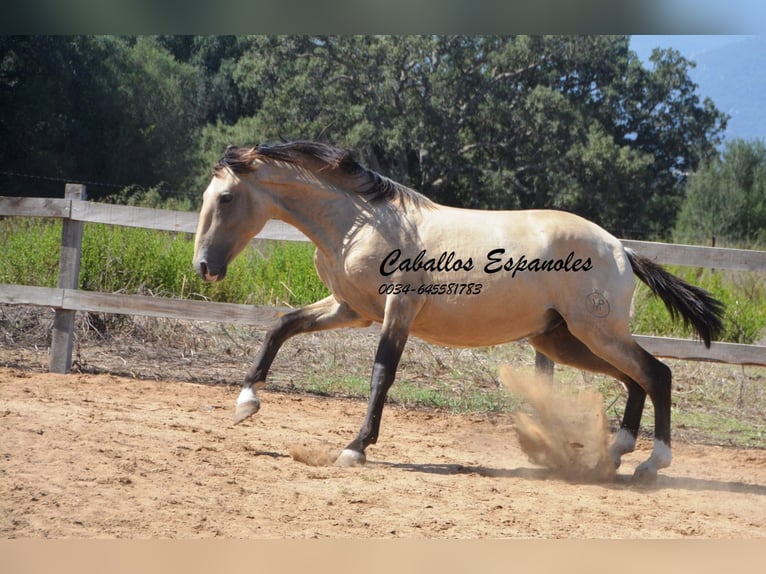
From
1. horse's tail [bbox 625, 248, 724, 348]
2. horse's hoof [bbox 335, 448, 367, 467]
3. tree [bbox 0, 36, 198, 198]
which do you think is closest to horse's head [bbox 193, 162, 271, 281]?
horse's hoof [bbox 335, 448, 367, 467]

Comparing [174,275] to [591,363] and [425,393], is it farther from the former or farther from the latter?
[591,363]

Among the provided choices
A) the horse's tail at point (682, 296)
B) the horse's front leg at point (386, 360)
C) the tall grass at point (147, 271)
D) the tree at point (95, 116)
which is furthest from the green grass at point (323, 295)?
the tree at point (95, 116)

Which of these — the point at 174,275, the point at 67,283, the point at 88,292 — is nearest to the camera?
the point at 88,292

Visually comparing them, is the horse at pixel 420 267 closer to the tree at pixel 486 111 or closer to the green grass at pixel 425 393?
the green grass at pixel 425 393

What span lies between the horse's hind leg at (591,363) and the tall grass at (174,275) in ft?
10.6

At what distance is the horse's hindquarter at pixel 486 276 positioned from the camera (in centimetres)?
512

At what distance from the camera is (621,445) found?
5355 mm

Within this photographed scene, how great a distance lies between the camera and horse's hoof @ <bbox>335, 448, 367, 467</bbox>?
488 centimetres

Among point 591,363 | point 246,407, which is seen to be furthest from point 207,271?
point 591,363

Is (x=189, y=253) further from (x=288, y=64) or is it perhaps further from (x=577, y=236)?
(x=288, y=64)

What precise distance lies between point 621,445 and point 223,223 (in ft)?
9.41

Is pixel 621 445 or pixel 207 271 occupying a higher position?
pixel 207 271

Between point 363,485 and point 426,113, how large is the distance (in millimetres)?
31295

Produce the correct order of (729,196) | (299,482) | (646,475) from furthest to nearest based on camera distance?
1. (729,196)
2. (646,475)
3. (299,482)
